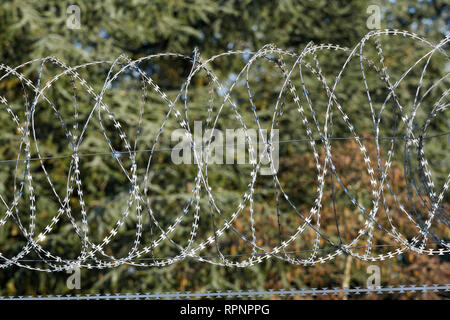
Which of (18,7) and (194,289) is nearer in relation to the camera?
(194,289)

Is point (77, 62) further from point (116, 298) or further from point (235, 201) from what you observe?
point (116, 298)

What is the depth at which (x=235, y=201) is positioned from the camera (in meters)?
10.4

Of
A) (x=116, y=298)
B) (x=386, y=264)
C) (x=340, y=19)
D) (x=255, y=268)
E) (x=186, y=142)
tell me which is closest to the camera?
(x=116, y=298)

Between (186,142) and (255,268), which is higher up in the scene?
(186,142)

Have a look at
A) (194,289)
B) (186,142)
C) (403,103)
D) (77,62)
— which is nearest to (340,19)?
(403,103)

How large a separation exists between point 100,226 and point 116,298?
19.3 ft

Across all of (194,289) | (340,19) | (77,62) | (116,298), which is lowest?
(194,289)

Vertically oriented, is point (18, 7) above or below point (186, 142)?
above

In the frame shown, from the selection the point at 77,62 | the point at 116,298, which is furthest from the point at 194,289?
the point at 116,298

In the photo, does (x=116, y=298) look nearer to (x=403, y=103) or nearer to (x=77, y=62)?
(x=77, y=62)

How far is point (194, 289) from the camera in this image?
34.2 ft

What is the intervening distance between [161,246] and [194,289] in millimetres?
895

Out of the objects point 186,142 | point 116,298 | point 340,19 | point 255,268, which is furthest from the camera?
point 340,19

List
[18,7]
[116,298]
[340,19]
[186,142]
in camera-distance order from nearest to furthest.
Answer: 1. [116,298]
2. [186,142]
3. [18,7]
4. [340,19]
